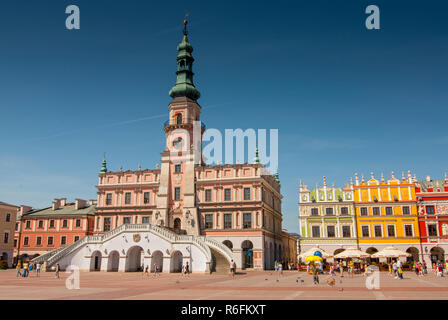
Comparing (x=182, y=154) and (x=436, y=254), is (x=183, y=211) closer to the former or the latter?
(x=182, y=154)

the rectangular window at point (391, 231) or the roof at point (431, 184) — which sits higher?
the roof at point (431, 184)

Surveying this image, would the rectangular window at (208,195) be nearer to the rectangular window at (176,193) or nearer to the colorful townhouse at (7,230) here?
the rectangular window at (176,193)

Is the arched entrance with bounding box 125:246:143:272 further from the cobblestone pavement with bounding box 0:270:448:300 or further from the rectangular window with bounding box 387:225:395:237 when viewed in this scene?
the rectangular window with bounding box 387:225:395:237

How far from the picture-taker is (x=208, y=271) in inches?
1793

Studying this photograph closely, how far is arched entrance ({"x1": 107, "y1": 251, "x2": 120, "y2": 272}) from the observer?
51656mm

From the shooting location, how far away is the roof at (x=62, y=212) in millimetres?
69250

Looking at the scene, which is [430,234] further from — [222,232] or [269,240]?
[222,232]

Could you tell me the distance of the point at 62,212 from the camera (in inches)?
2783

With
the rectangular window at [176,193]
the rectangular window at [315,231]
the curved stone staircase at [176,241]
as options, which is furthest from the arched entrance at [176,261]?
the rectangular window at [315,231]

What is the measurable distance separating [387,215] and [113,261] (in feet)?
139

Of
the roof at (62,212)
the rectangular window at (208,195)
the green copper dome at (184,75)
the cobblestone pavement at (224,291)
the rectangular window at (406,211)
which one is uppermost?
the green copper dome at (184,75)

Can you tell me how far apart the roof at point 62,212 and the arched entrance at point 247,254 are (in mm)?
29679

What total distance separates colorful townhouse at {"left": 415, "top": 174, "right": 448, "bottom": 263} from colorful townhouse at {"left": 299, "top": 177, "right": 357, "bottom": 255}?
33.2ft
